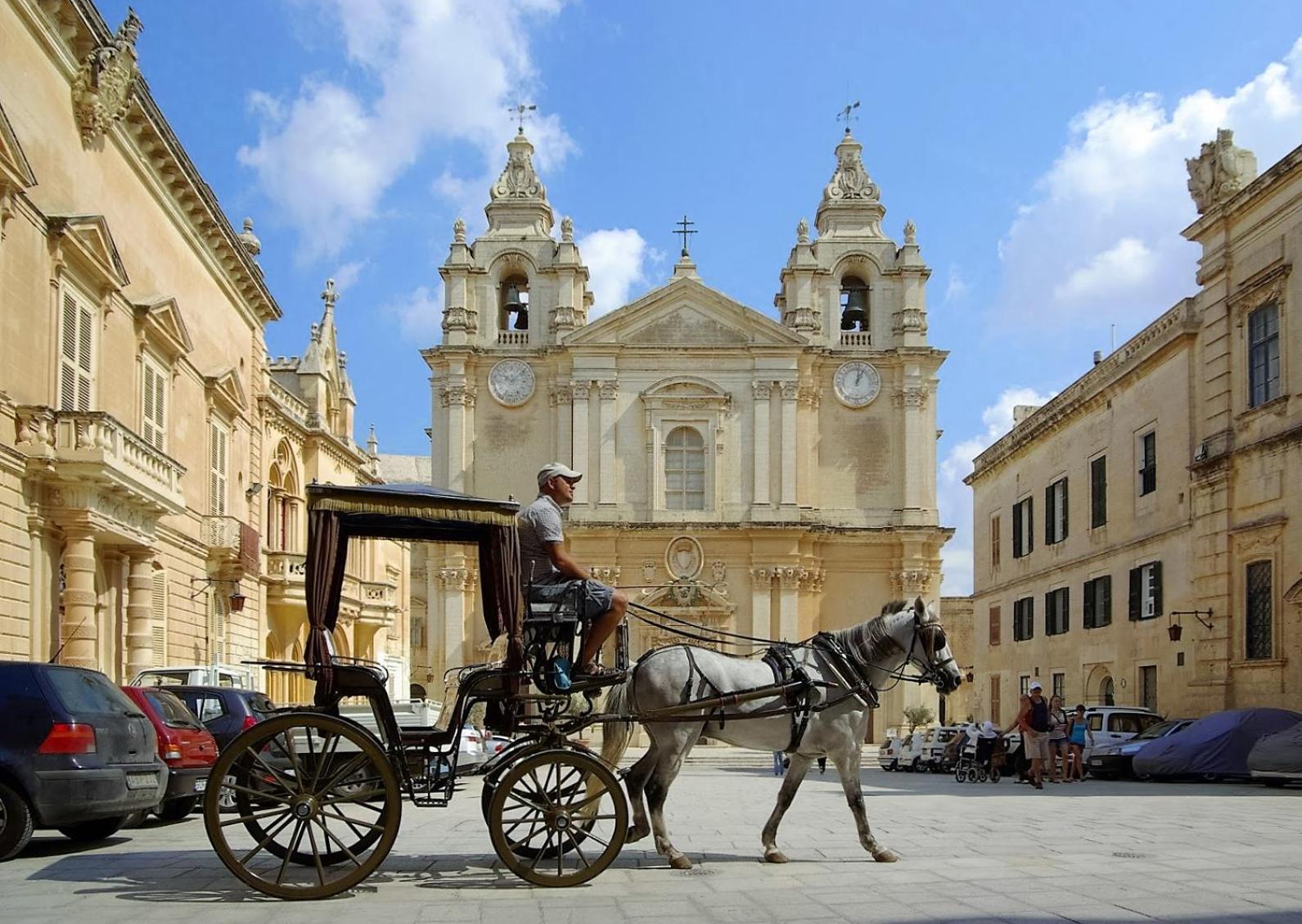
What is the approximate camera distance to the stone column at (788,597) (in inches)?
1651

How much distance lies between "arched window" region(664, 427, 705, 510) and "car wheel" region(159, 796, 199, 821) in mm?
29774

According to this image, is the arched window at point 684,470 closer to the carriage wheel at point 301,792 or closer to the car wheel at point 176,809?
the car wheel at point 176,809

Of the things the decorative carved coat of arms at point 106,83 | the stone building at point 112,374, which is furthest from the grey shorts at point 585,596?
the decorative carved coat of arms at point 106,83

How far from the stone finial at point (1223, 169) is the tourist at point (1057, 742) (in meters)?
9.17

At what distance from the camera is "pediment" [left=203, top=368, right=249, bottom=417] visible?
82.4ft

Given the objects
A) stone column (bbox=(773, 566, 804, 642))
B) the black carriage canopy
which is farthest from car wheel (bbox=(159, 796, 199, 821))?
stone column (bbox=(773, 566, 804, 642))

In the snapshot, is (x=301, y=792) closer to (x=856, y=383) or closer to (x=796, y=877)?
(x=796, y=877)

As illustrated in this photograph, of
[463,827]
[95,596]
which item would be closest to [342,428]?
[95,596]

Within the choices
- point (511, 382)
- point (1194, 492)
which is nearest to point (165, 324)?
point (1194, 492)

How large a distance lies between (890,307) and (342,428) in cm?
1729

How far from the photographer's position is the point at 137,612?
20.4 meters

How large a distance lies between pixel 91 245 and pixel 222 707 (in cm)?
650

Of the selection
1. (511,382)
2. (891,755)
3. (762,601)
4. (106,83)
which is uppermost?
(106,83)

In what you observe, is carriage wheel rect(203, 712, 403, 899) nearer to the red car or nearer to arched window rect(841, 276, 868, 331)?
the red car
